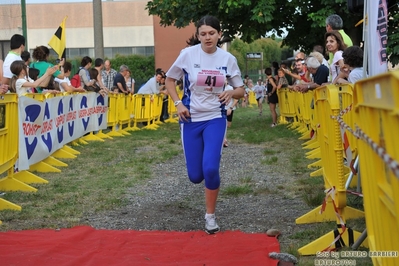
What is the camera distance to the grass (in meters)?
7.43

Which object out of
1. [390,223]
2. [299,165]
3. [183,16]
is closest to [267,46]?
[183,16]

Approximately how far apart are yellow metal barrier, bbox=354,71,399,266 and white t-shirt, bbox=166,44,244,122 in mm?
2734

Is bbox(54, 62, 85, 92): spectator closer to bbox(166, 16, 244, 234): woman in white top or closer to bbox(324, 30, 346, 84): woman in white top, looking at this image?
bbox(324, 30, 346, 84): woman in white top

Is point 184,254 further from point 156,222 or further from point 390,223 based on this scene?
point 390,223

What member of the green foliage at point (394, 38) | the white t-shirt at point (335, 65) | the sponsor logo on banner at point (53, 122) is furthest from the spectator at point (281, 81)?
the white t-shirt at point (335, 65)

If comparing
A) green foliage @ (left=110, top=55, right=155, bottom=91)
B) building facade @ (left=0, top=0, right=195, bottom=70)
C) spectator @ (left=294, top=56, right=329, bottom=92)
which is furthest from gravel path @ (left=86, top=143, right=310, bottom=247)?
building facade @ (left=0, top=0, right=195, bottom=70)

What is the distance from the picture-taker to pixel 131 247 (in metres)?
6.25

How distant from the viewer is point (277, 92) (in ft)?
79.8

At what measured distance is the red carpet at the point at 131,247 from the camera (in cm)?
574

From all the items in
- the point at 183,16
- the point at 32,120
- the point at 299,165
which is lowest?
the point at 299,165

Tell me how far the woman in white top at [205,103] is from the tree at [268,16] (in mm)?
16089

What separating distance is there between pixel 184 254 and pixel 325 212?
1.66 metres

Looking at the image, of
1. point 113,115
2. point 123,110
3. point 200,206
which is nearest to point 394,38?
point 123,110

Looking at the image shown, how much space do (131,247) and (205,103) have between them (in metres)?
1.61
